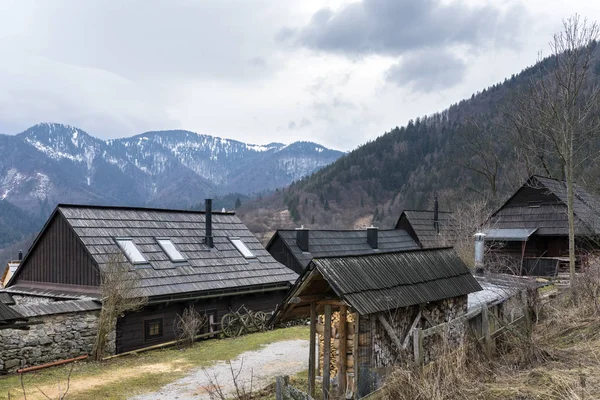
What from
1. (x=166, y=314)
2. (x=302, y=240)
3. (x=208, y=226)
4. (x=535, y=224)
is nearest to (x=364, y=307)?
(x=166, y=314)

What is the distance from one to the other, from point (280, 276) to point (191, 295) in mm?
5261

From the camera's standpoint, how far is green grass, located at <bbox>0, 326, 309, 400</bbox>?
1215 cm

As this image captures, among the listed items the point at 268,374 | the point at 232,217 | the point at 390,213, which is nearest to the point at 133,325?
the point at 268,374

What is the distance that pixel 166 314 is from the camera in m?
18.7

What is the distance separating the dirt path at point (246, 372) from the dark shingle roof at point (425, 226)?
21.1 metres

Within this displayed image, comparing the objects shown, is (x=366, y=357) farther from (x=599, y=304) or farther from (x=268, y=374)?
(x=599, y=304)

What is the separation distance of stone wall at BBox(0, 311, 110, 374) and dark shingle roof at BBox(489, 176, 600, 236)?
22.4 metres

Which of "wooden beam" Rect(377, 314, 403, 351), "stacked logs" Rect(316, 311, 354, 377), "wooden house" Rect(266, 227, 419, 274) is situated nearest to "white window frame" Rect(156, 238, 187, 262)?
"wooden house" Rect(266, 227, 419, 274)

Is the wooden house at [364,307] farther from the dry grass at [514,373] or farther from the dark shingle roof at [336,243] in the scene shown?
the dark shingle roof at [336,243]

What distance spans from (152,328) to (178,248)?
12.9ft

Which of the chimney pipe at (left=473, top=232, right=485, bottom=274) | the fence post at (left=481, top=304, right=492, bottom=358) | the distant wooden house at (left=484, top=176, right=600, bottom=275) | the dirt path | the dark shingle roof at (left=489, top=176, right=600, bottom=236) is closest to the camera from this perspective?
the fence post at (left=481, top=304, right=492, bottom=358)

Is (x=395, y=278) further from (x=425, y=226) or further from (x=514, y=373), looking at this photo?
(x=425, y=226)

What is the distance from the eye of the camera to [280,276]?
23.6 m

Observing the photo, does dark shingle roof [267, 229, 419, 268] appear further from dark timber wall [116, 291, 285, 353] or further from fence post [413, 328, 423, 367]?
fence post [413, 328, 423, 367]
